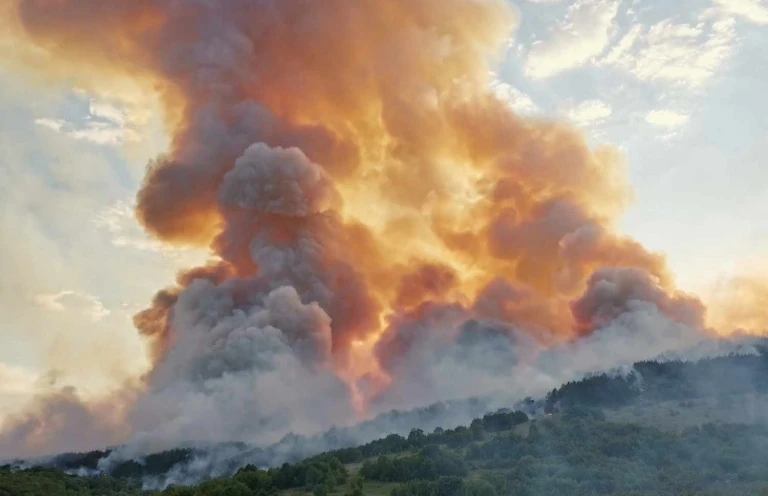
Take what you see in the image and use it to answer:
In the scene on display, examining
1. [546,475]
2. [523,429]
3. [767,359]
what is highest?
[767,359]

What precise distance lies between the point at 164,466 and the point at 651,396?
95.1 metres

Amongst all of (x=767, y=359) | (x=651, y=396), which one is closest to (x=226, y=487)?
(x=651, y=396)

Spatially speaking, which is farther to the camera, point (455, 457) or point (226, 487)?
point (455, 457)

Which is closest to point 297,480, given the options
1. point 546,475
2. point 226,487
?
point 226,487

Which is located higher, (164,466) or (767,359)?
(767,359)

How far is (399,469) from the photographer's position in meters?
81.2

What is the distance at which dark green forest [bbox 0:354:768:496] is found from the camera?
6825 centimetres

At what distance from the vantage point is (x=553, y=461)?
258ft

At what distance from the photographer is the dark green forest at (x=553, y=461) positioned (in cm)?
6825

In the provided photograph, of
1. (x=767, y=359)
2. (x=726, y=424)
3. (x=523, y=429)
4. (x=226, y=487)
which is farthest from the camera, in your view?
(x=767, y=359)

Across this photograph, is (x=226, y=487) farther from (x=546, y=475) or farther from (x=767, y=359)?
(x=767, y=359)

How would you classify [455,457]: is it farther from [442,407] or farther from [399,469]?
[442,407]

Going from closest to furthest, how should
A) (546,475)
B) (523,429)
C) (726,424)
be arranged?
(546,475) → (726,424) → (523,429)

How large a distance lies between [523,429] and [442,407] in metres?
34.5
